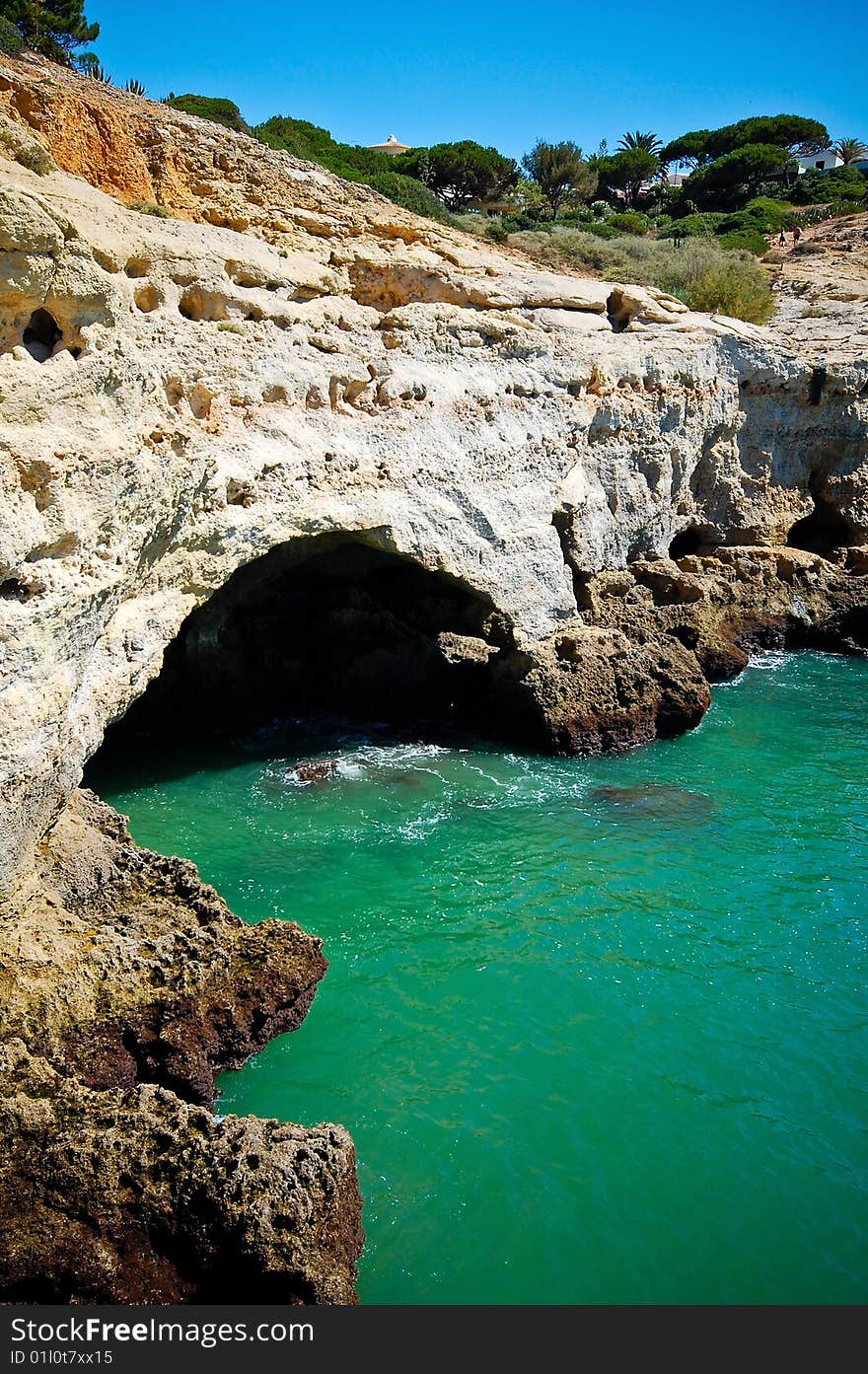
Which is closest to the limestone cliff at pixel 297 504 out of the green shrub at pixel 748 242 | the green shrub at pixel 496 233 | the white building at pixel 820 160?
the green shrub at pixel 496 233

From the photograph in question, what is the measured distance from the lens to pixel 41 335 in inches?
346

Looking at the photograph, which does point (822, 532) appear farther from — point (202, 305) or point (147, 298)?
point (147, 298)

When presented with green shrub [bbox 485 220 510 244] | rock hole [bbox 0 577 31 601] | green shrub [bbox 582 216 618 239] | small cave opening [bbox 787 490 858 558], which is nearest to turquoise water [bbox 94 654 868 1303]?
rock hole [bbox 0 577 31 601]

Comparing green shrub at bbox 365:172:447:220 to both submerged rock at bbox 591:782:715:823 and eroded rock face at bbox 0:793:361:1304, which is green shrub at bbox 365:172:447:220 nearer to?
submerged rock at bbox 591:782:715:823

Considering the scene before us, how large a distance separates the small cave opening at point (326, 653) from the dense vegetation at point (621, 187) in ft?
Answer: 27.6

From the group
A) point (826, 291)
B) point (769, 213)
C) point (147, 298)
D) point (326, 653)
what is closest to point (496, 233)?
point (826, 291)

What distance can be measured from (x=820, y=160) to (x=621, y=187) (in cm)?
1070

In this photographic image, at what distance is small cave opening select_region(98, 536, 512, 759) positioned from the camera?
1605 cm

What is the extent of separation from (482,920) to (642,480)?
984cm

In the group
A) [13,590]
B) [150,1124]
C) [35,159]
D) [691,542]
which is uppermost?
[35,159]

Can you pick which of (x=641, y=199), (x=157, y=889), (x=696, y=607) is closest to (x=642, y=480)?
(x=696, y=607)

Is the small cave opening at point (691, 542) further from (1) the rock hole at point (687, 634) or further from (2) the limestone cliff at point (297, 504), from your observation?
(1) the rock hole at point (687, 634)

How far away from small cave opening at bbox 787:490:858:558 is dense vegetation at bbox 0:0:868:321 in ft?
15.6

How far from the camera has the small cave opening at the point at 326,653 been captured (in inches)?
632
